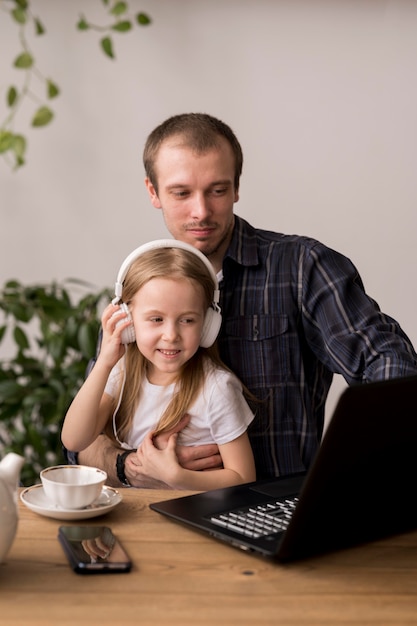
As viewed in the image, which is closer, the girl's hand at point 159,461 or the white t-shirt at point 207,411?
the girl's hand at point 159,461

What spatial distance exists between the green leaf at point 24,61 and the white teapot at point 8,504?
2027 millimetres

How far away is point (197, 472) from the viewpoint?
1.64 meters

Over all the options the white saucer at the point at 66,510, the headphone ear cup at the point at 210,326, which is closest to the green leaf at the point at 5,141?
the headphone ear cup at the point at 210,326

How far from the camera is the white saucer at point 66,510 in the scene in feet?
4.08

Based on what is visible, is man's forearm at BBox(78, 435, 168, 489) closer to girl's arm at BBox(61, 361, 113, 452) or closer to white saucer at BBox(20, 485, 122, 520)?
girl's arm at BBox(61, 361, 113, 452)

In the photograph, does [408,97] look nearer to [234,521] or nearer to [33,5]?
[33,5]

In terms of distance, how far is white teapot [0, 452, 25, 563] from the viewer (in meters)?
1.02

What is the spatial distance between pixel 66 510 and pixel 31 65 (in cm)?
197

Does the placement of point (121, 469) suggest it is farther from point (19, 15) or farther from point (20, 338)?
point (19, 15)

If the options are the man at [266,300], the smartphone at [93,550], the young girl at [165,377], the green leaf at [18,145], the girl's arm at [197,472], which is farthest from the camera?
the green leaf at [18,145]

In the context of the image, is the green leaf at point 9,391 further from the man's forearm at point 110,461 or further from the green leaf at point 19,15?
the green leaf at point 19,15

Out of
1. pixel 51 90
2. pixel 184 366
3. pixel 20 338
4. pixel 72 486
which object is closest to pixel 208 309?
pixel 184 366

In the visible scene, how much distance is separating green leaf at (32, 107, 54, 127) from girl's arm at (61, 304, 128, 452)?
1217 mm

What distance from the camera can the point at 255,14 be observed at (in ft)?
9.96
